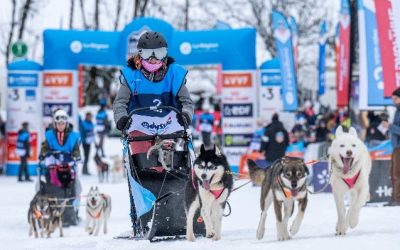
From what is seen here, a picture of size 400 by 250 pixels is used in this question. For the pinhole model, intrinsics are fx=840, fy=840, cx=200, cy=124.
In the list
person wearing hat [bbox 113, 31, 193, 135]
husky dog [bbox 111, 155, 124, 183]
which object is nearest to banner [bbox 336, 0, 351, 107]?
husky dog [bbox 111, 155, 124, 183]

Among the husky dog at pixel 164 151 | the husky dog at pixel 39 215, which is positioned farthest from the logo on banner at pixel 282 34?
the husky dog at pixel 164 151

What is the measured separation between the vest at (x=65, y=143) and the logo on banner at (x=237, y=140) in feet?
24.7

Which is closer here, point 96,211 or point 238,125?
point 96,211

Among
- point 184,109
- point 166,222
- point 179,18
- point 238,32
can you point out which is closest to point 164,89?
point 184,109

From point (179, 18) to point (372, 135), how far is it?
2138cm

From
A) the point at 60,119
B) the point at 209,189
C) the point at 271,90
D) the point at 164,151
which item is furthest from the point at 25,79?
the point at 209,189

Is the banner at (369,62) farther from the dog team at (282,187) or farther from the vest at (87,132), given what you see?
the vest at (87,132)

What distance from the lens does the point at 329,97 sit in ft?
147

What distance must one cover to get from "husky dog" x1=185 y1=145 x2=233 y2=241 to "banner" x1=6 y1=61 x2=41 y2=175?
12812 mm

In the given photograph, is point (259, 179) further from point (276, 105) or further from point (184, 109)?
point (276, 105)

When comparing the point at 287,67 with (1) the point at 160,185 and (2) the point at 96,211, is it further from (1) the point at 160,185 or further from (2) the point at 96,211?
(1) the point at 160,185

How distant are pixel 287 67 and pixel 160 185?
11.1m

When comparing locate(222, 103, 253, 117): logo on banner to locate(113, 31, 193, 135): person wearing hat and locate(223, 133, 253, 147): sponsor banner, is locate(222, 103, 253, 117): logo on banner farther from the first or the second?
locate(113, 31, 193, 135): person wearing hat

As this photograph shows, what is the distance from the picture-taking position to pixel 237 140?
18.0 m
